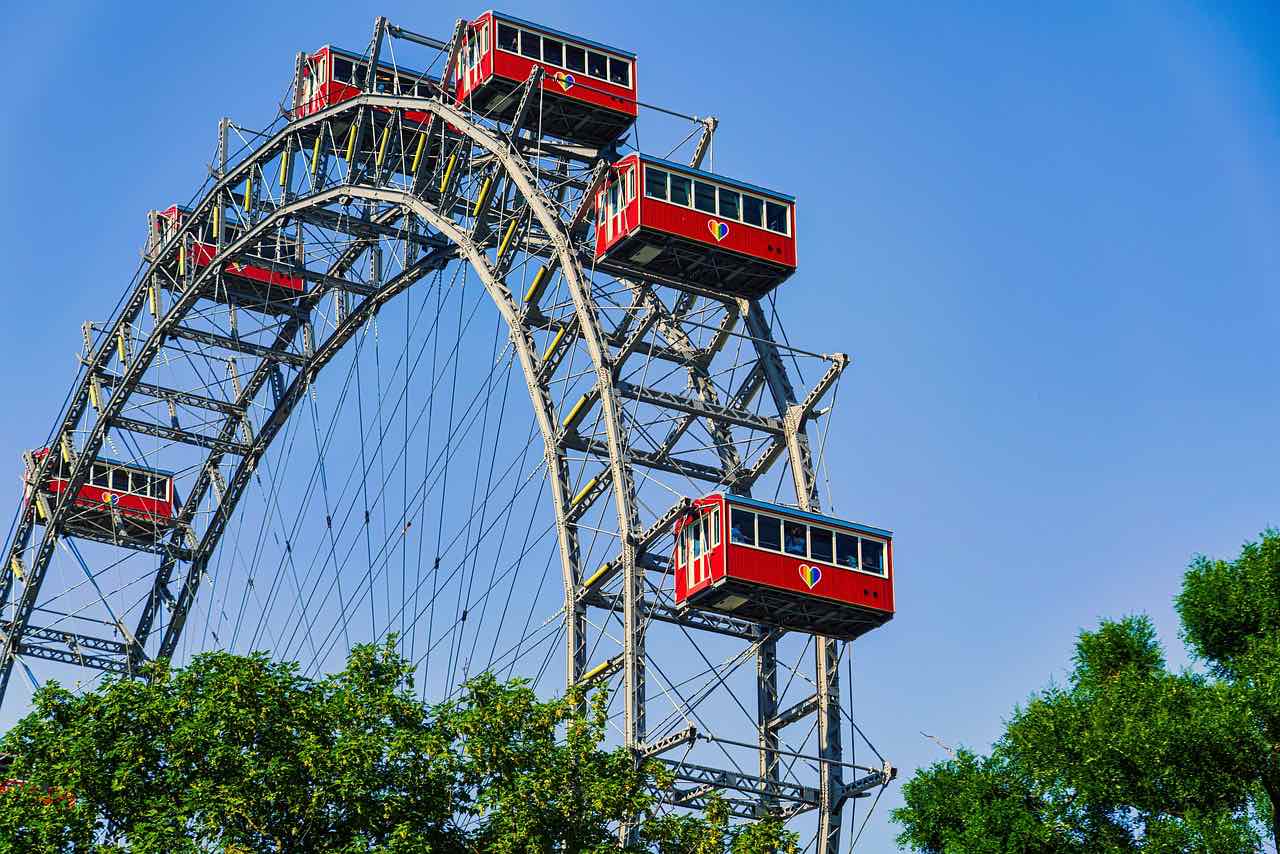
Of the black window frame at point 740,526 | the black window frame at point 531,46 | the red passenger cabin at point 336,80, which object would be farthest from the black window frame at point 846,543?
the red passenger cabin at point 336,80

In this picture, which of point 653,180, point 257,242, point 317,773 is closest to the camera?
point 317,773

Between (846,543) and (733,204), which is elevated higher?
(733,204)

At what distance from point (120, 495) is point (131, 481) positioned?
91 cm

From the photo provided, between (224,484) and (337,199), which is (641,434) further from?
(224,484)

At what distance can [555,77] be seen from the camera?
65312mm

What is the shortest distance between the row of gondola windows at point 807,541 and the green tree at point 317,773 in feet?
26.5

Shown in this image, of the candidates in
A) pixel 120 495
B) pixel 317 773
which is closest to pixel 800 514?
pixel 317 773

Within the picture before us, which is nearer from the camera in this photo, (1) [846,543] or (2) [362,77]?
(1) [846,543]

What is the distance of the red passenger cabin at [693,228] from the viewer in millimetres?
59781

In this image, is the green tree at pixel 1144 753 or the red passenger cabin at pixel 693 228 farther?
the red passenger cabin at pixel 693 228

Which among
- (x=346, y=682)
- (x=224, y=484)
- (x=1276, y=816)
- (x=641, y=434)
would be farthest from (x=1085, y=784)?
(x=224, y=484)

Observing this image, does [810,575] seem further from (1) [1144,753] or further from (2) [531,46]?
(2) [531,46]

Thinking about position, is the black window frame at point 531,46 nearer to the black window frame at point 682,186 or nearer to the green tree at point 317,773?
the black window frame at point 682,186

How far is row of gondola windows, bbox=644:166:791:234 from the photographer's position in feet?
197
